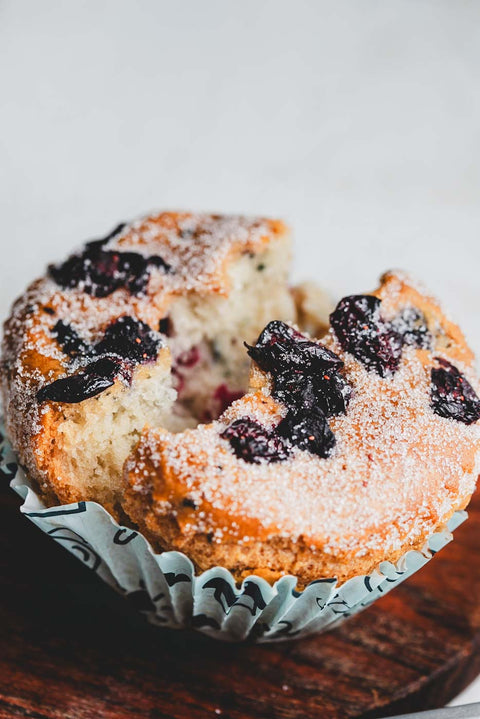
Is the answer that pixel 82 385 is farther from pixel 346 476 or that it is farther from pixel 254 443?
pixel 346 476

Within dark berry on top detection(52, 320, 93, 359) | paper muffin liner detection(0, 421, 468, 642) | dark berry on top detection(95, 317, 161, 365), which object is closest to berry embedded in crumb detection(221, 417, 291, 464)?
paper muffin liner detection(0, 421, 468, 642)

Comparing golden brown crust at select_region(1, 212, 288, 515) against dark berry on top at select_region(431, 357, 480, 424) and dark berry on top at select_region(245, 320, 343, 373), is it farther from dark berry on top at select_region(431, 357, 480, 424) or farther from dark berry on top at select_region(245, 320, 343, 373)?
dark berry on top at select_region(431, 357, 480, 424)

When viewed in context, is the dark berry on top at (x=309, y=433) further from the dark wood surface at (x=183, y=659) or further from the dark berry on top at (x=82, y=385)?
the dark wood surface at (x=183, y=659)

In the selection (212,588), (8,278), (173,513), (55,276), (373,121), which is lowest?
(212,588)

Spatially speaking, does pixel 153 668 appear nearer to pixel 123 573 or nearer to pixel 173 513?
pixel 123 573

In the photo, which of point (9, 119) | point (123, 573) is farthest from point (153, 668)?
point (9, 119)
